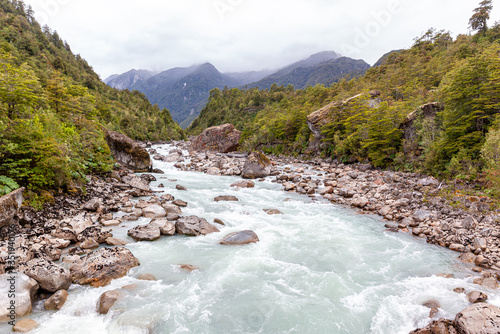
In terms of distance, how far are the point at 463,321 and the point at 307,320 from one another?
11.5ft

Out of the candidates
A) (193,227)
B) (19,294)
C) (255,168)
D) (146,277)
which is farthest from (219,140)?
(19,294)

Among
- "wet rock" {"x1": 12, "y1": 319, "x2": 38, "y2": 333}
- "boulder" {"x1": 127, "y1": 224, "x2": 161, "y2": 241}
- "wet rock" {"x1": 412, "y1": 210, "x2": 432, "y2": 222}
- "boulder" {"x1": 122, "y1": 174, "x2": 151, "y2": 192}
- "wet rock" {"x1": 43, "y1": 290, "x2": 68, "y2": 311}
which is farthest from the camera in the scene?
"boulder" {"x1": 122, "y1": 174, "x2": 151, "y2": 192}

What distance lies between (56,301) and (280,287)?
6047mm

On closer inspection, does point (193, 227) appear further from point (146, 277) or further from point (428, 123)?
point (428, 123)

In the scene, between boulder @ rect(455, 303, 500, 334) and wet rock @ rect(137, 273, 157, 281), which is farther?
wet rock @ rect(137, 273, 157, 281)

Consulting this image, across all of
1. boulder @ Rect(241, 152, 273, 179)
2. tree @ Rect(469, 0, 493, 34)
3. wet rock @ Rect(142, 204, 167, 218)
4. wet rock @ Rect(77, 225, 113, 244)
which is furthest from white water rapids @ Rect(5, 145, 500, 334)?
tree @ Rect(469, 0, 493, 34)

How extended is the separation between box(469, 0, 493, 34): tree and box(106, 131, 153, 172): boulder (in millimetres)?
72014

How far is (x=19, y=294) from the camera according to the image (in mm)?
5449

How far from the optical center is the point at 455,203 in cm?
1353

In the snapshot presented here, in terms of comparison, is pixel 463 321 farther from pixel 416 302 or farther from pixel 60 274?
pixel 60 274

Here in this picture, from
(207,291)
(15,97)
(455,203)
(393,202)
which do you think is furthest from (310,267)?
(15,97)

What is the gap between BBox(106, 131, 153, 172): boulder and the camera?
2189cm

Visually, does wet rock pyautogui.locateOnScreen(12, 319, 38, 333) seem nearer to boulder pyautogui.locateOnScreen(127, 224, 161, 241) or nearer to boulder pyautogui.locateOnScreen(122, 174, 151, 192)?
boulder pyautogui.locateOnScreen(127, 224, 161, 241)

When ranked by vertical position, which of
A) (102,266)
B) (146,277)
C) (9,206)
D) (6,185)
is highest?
(6,185)
